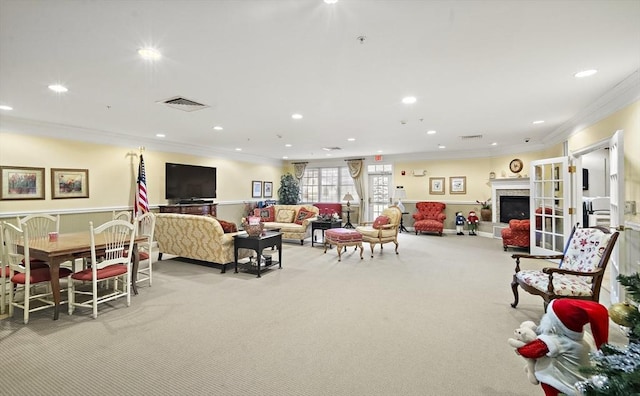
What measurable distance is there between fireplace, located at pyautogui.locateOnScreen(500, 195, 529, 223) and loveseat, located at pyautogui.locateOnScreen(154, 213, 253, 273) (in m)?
6.98

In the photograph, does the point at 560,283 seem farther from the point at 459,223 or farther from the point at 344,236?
the point at 459,223

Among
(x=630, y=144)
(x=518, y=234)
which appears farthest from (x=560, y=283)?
(x=518, y=234)

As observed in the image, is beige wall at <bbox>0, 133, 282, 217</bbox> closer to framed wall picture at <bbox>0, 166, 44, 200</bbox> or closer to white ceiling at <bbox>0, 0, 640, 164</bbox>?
framed wall picture at <bbox>0, 166, 44, 200</bbox>

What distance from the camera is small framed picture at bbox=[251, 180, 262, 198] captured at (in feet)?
33.5

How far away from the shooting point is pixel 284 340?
264 centimetres

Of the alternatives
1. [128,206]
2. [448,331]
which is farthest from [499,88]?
[128,206]

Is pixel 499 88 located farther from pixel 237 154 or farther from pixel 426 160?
pixel 237 154

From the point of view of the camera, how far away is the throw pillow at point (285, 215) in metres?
8.00

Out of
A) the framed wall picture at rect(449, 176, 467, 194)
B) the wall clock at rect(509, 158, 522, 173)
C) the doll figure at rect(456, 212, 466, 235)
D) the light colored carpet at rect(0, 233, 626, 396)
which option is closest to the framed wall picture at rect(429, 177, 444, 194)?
the framed wall picture at rect(449, 176, 467, 194)

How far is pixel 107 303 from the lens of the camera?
140 inches

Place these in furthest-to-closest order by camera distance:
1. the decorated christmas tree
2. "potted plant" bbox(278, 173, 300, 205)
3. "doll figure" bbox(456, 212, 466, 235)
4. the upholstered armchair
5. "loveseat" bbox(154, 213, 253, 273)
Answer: "potted plant" bbox(278, 173, 300, 205)
"doll figure" bbox(456, 212, 466, 235)
the upholstered armchair
"loveseat" bbox(154, 213, 253, 273)
the decorated christmas tree

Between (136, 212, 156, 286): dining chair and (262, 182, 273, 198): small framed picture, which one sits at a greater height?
(262, 182, 273, 198): small framed picture

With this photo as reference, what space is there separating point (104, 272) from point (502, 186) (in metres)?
8.90

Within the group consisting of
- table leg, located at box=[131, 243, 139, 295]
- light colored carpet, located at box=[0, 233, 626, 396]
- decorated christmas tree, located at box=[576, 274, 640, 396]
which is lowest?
light colored carpet, located at box=[0, 233, 626, 396]
